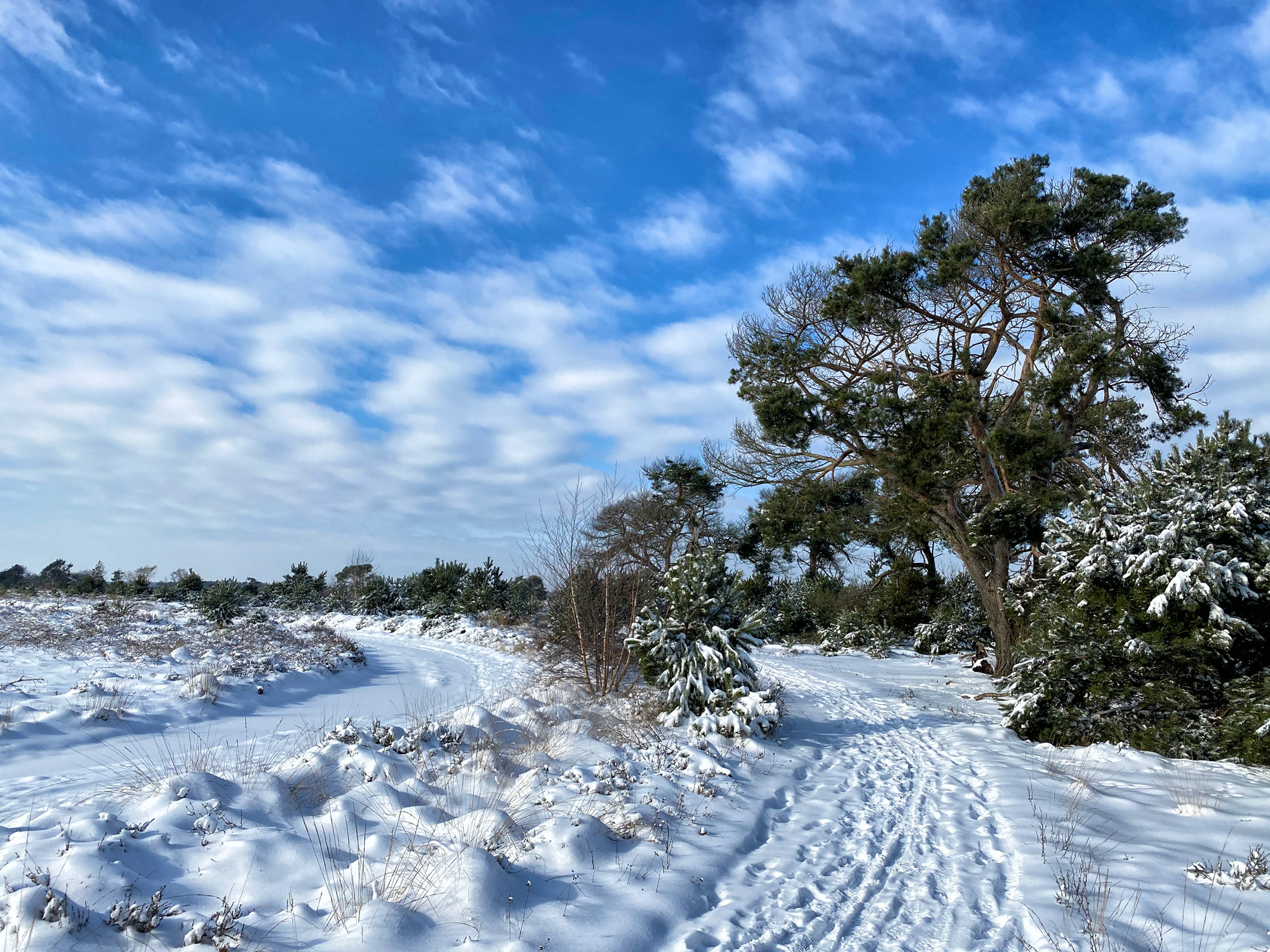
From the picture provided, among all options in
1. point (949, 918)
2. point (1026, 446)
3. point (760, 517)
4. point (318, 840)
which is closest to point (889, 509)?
point (760, 517)

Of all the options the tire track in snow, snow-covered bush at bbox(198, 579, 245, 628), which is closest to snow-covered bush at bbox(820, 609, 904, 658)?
the tire track in snow

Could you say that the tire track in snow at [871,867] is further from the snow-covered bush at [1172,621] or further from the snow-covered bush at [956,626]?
the snow-covered bush at [956,626]

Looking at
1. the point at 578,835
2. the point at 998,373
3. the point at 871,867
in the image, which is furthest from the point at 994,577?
the point at 578,835

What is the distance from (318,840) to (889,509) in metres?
15.9

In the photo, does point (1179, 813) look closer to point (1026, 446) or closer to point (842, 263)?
point (1026, 446)

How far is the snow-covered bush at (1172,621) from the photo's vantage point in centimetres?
732

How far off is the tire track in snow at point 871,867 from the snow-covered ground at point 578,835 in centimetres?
2

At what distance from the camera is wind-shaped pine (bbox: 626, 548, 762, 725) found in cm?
884

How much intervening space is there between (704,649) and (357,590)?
96.1 ft

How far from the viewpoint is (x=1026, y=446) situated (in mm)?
12320

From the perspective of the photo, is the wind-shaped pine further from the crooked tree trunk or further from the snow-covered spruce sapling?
the crooked tree trunk

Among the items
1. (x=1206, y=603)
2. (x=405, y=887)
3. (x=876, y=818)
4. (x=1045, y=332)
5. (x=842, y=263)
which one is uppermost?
(x=842, y=263)

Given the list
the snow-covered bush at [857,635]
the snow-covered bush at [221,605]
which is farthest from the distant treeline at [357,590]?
the snow-covered bush at [857,635]

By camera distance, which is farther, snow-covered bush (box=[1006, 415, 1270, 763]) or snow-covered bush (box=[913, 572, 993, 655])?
snow-covered bush (box=[913, 572, 993, 655])
